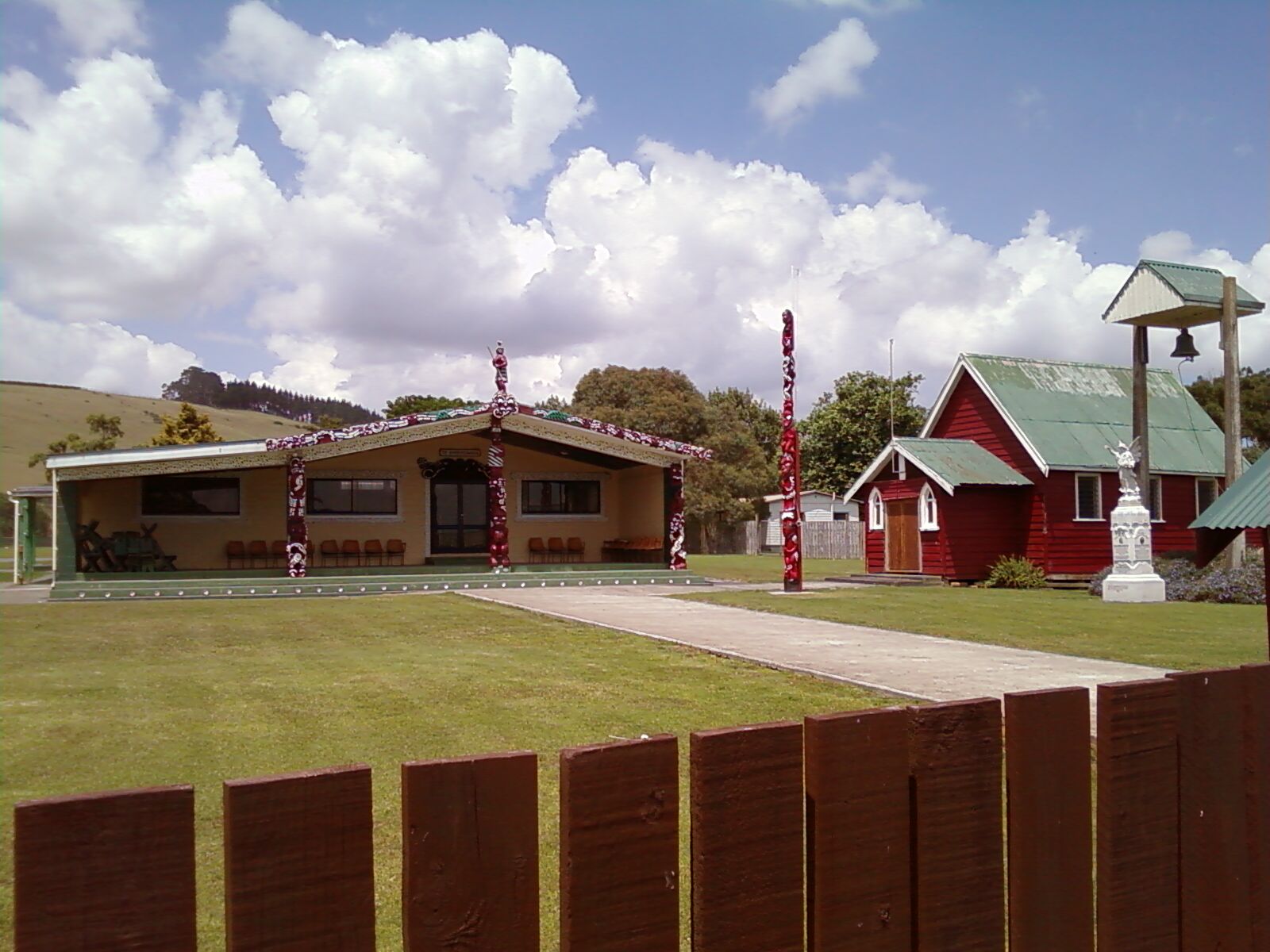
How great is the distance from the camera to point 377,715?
704 centimetres

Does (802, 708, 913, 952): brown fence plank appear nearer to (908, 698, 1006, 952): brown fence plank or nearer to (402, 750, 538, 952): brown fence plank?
(908, 698, 1006, 952): brown fence plank

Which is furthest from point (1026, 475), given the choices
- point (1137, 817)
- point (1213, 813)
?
point (1137, 817)

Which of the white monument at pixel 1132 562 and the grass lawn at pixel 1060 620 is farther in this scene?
the white monument at pixel 1132 562

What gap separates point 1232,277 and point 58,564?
2492cm

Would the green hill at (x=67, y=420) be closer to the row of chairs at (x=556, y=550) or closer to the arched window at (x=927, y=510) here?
the row of chairs at (x=556, y=550)

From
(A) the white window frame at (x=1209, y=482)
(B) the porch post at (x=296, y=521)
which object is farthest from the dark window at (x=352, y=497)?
(A) the white window frame at (x=1209, y=482)

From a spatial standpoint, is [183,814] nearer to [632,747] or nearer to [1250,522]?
[632,747]

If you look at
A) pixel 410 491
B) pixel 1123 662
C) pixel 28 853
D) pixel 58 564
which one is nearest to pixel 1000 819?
pixel 28 853

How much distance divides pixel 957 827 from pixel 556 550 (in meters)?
27.5

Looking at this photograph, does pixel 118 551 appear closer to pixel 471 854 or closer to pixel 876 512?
pixel 876 512

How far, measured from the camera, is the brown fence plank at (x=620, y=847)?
158 centimetres

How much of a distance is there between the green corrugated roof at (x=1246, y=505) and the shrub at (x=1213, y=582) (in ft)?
48.8

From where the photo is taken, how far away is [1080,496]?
1033 inches

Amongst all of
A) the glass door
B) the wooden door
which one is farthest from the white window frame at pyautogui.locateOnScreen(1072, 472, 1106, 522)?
the glass door
